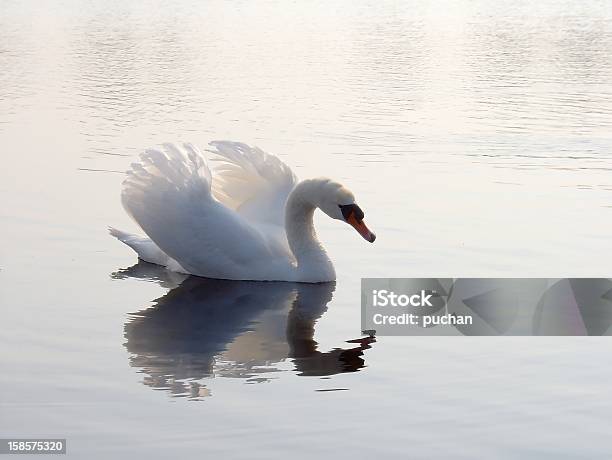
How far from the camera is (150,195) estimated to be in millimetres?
13227

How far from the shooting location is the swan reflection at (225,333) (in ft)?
33.2

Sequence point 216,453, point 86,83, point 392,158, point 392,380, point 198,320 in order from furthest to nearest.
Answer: point 86,83 → point 392,158 → point 198,320 → point 392,380 → point 216,453

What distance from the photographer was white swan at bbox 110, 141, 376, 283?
42.7 ft

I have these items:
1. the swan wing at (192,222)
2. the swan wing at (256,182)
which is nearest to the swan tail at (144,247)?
the swan wing at (192,222)

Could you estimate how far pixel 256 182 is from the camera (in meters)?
14.0

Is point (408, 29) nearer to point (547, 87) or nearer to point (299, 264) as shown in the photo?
point (547, 87)

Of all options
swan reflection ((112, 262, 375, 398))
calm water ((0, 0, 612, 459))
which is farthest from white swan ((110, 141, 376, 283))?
calm water ((0, 0, 612, 459))

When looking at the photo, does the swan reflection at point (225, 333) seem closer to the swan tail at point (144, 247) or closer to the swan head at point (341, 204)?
the swan tail at point (144, 247)

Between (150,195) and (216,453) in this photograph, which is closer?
(216,453)

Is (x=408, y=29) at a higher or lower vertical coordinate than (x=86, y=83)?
higher

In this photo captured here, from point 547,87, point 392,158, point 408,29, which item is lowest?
point 392,158

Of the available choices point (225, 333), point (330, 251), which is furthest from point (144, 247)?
point (225, 333)

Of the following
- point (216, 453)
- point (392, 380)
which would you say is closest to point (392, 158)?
point (392, 380)

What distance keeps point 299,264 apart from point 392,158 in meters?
6.65
